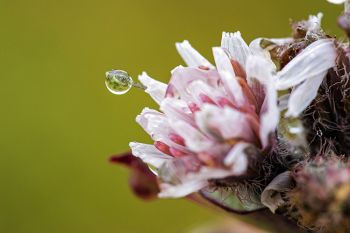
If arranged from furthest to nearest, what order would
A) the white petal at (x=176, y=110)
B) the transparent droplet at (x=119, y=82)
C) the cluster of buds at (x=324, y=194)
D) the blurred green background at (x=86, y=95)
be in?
the blurred green background at (x=86, y=95) → the transparent droplet at (x=119, y=82) → the white petal at (x=176, y=110) → the cluster of buds at (x=324, y=194)

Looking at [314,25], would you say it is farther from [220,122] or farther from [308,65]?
[220,122]

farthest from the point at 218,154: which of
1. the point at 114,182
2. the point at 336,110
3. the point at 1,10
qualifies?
the point at 1,10

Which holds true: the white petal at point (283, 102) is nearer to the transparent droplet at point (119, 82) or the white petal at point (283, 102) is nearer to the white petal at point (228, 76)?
the white petal at point (228, 76)

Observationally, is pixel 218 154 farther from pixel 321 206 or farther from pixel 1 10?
pixel 1 10

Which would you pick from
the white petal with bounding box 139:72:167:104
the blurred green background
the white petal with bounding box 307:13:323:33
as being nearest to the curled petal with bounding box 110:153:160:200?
the white petal with bounding box 139:72:167:104


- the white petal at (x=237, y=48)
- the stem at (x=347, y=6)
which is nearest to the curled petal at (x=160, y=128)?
the white petal at (x=237, y=48)

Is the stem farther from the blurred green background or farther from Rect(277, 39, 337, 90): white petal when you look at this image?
the blurred green background
